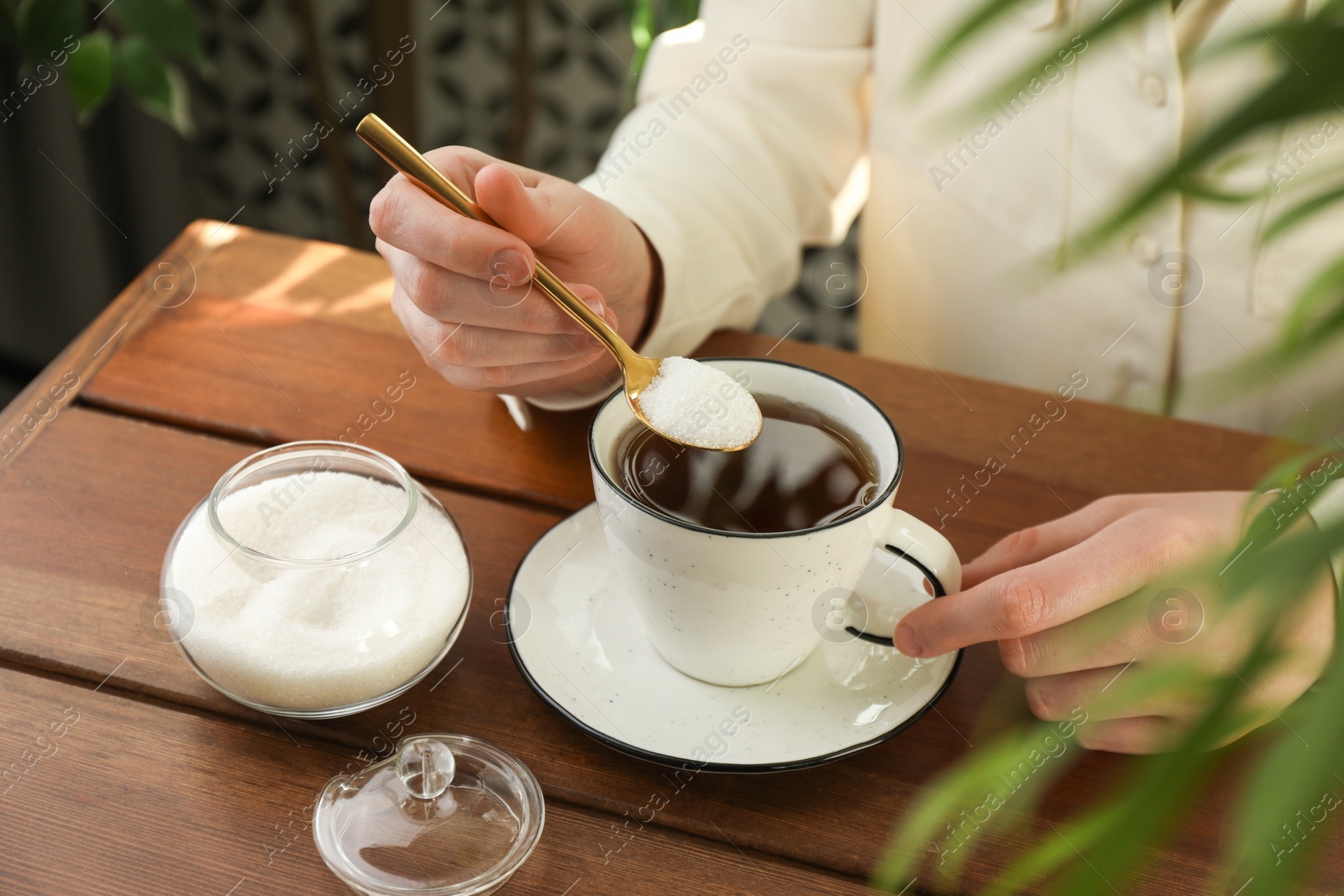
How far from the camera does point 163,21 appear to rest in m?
1.39

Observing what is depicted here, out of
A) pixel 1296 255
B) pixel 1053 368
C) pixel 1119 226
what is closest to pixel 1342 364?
pixel 1296 255

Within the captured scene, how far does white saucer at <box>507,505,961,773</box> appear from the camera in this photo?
55cm

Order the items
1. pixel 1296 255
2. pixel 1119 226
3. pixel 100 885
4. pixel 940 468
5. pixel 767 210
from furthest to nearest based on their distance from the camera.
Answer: pixel 767 210, pixel 1296 255, pixel 940 468, pixel 100 885, pixel 1119 226

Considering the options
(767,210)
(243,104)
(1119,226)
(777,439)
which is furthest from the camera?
(243,104)

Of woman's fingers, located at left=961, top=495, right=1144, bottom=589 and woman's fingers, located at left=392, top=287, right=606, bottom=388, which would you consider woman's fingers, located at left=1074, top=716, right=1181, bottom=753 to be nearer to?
woman's fingers, located at left=961, top=495, right=1144, bottom=589

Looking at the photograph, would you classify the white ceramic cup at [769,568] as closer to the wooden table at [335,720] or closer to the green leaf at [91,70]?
the wooden table at [335,720]

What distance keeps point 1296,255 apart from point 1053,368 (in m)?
0.25

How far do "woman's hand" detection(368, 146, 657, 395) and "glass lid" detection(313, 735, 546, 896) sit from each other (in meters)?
0.27

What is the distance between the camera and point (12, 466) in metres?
0.72

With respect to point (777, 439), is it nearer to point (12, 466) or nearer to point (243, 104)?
point (12, 466)

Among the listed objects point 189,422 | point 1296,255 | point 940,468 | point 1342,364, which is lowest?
point 1342,364

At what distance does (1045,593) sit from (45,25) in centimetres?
144

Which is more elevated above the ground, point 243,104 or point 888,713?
point 243,104

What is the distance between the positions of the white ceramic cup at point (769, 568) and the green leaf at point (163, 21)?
1123 millimetres
